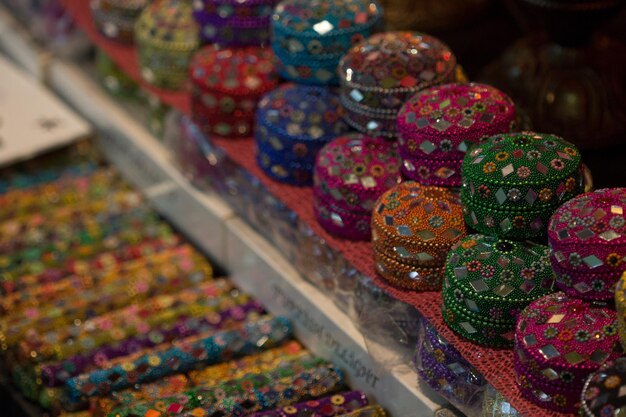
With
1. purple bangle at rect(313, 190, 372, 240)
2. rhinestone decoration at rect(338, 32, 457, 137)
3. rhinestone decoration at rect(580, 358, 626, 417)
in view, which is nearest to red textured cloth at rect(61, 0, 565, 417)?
purple bangle at rect(313, 190, 372, 240)

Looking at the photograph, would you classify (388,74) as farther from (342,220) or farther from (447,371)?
(447,371)

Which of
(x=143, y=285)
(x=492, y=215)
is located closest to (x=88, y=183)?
(x=143, y=285)

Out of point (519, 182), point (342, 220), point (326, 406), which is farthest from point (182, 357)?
point (519, 182)

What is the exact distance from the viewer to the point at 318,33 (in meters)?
2.30

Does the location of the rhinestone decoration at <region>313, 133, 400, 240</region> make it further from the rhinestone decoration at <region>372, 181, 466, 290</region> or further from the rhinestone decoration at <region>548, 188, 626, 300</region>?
the rhinestone decoration at <region>548, 188, 626, 300</region>

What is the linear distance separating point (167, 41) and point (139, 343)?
30.4 inches

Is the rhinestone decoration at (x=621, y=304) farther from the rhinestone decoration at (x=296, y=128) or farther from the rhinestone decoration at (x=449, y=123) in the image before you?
the rhinestone decoration at (x=296, y=128)

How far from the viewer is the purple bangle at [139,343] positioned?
7.67 feet

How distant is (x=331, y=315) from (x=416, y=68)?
1.78ft

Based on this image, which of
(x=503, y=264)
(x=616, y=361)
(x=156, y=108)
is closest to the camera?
(x=616, y=361)

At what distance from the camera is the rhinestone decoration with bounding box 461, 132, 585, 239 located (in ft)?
5.93

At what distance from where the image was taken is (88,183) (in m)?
3.07

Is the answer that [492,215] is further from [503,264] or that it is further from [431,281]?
[431,281]

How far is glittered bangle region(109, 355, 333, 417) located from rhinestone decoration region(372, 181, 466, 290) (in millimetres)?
366
